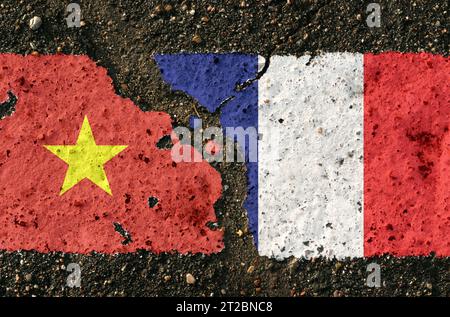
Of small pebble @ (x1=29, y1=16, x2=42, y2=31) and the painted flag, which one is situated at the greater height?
small pebble @ (x1=29, y1=16, x2=42, y2=31)

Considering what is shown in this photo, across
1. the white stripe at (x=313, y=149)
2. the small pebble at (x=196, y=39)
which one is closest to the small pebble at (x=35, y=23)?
the small pebble at (x=196, y=39)

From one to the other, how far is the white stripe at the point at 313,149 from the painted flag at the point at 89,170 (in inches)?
14.2

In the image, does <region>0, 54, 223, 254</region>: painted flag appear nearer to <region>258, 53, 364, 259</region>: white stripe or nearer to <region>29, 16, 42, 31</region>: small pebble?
<region>29, 16, 42, 31</region>: small pebble

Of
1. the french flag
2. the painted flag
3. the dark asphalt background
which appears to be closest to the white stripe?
the french flag

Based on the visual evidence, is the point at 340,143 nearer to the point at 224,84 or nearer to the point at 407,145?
the point at 407,145

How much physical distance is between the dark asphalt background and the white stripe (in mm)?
117

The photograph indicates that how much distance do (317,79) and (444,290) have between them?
1443 millimetres

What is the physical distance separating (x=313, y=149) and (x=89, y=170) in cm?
130

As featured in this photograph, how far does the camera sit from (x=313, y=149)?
2.32 m

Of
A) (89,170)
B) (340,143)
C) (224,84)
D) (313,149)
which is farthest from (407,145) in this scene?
(89,170)

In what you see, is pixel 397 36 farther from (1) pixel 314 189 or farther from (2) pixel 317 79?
(1) pixel 314 189

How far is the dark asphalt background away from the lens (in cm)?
233

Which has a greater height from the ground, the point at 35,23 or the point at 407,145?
the point at 35,23
